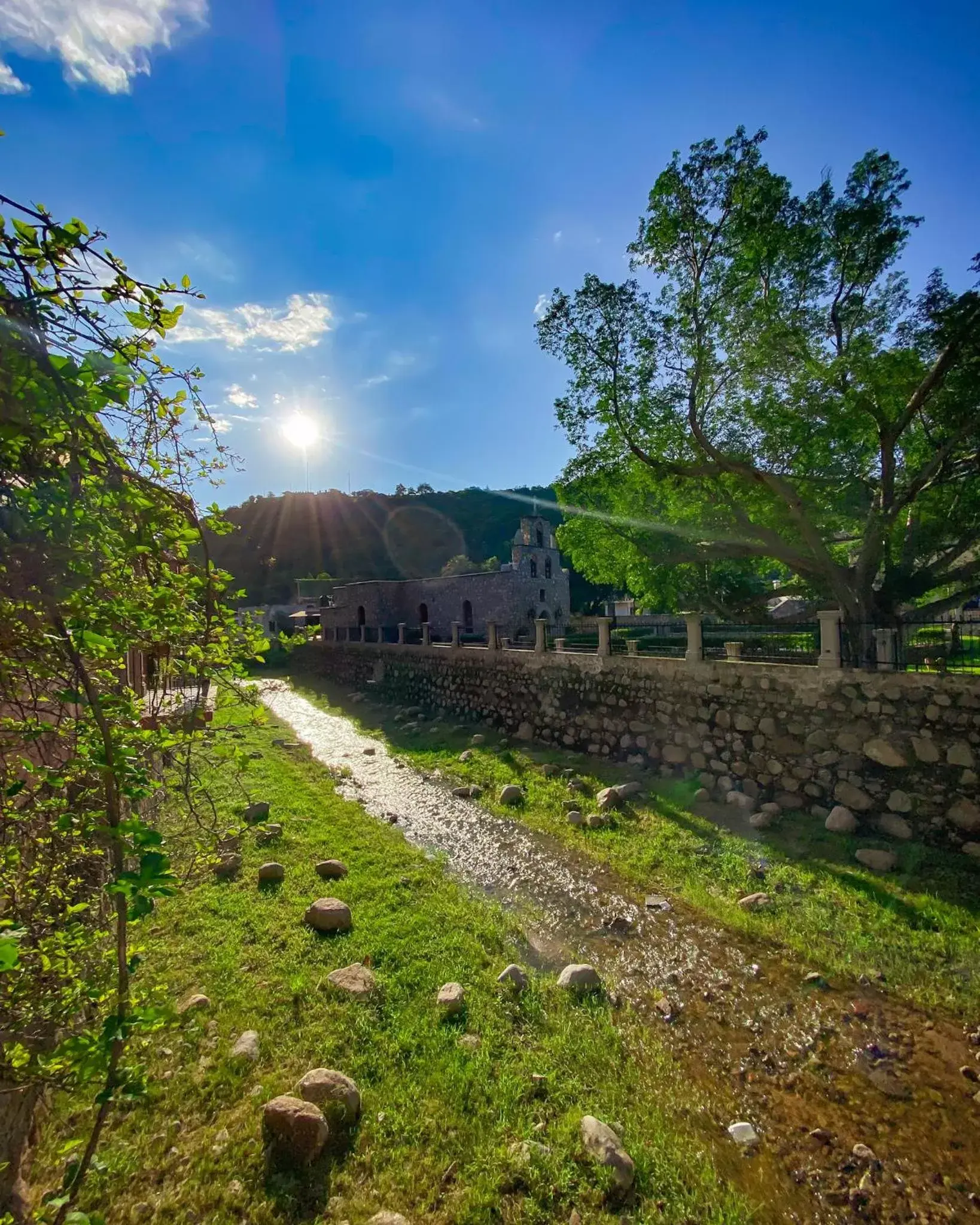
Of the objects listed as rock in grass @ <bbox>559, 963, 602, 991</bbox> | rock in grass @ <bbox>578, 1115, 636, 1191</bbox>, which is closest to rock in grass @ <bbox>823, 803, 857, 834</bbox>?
rock in grass @ <bbox>559, 963, 602, 991</bbox>

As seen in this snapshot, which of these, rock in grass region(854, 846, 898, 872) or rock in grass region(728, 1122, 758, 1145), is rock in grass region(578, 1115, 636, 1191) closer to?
rock in grass region(728, 1122, 758, 1145)

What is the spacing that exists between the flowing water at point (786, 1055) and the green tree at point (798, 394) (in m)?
5.58

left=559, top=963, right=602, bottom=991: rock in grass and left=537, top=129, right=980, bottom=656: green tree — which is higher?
left=537, top=129, right=980, bottom=656: green tree

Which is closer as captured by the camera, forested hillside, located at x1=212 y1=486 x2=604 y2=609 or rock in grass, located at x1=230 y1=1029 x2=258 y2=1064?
rock in grass, located at x1=230 y1=1029 x2=258 y2=1064

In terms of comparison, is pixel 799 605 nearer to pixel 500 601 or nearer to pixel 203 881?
pixel 500 601

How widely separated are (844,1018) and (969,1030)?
909 mm

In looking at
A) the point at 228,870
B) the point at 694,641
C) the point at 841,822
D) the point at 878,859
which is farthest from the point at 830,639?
the point at 228,870

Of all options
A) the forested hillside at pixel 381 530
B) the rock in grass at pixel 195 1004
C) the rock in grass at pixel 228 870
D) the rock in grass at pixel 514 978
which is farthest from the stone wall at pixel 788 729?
the forested hillside at pixel 381 530

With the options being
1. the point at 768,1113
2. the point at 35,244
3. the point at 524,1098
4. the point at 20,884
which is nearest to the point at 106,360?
the point at 35,244

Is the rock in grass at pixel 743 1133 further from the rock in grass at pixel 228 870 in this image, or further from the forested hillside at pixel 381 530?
the forested hillside at pixel 381 530

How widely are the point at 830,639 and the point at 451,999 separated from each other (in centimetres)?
715

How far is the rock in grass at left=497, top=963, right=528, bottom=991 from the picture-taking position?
4.88 meters

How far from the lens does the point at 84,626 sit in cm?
169

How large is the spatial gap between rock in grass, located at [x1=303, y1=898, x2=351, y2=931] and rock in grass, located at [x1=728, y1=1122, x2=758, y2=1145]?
12.5 feet
